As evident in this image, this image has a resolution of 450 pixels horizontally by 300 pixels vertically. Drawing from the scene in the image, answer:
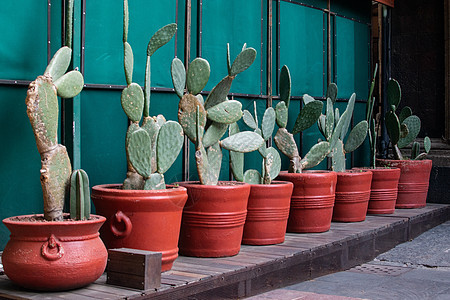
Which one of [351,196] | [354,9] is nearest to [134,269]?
[351,196]

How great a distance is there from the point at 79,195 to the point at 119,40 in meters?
1.61

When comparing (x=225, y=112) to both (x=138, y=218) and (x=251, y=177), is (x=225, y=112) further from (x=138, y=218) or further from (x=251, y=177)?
(x=138, y=218)

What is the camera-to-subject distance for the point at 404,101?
27.5 ft

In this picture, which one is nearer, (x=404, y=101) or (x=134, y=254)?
(x=134, y=254)

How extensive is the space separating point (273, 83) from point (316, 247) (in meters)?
2.07

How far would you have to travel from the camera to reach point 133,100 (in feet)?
12.3

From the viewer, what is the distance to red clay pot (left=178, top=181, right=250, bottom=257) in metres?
4.00

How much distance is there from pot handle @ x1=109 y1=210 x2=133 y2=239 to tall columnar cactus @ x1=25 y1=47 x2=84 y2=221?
0.31 metres

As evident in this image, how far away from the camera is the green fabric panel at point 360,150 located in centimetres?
757

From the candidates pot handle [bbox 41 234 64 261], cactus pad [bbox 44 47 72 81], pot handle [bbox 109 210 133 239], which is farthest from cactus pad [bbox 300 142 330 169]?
pot handle [bbox 41 234 64 261]

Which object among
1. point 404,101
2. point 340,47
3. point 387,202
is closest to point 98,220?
point 387,202

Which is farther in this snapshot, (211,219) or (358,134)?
(358,134)

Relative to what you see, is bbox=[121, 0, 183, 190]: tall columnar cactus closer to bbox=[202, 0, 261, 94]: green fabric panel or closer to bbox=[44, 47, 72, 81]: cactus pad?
bbox=[44, 47, 72, 81]: cactus pad

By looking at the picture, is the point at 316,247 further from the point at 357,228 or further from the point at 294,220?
the point at 357,228
